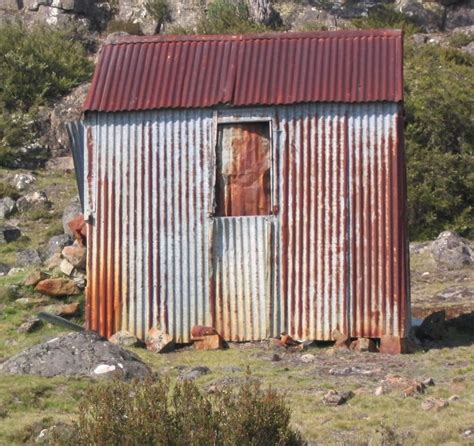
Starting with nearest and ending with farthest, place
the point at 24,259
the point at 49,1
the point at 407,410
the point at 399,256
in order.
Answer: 1. the point at 407,410
2. the point at 399,256
3. the point at 24,259
4. the point at 49,1

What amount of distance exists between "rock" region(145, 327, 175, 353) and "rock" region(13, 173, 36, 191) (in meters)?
14.6

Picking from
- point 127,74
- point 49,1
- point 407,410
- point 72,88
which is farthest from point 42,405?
point 49,1

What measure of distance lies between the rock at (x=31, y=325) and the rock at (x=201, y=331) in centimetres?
212

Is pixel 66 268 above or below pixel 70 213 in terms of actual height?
below

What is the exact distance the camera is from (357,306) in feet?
46.3

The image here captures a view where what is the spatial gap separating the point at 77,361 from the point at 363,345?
3.87m

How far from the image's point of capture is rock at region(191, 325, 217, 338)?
1434 cm

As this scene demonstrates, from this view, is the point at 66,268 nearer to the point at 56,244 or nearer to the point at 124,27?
the point at 56,244

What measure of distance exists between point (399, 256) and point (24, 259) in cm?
900

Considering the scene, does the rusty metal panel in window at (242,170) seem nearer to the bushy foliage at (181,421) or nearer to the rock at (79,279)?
the rock at (79,279)

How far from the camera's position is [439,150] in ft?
97.2

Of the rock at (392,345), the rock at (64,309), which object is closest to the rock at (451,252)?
the rock at (392,345)

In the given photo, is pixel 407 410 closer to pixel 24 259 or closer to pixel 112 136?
pixel 112 136

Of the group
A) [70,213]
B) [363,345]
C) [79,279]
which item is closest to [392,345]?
[363,345]
